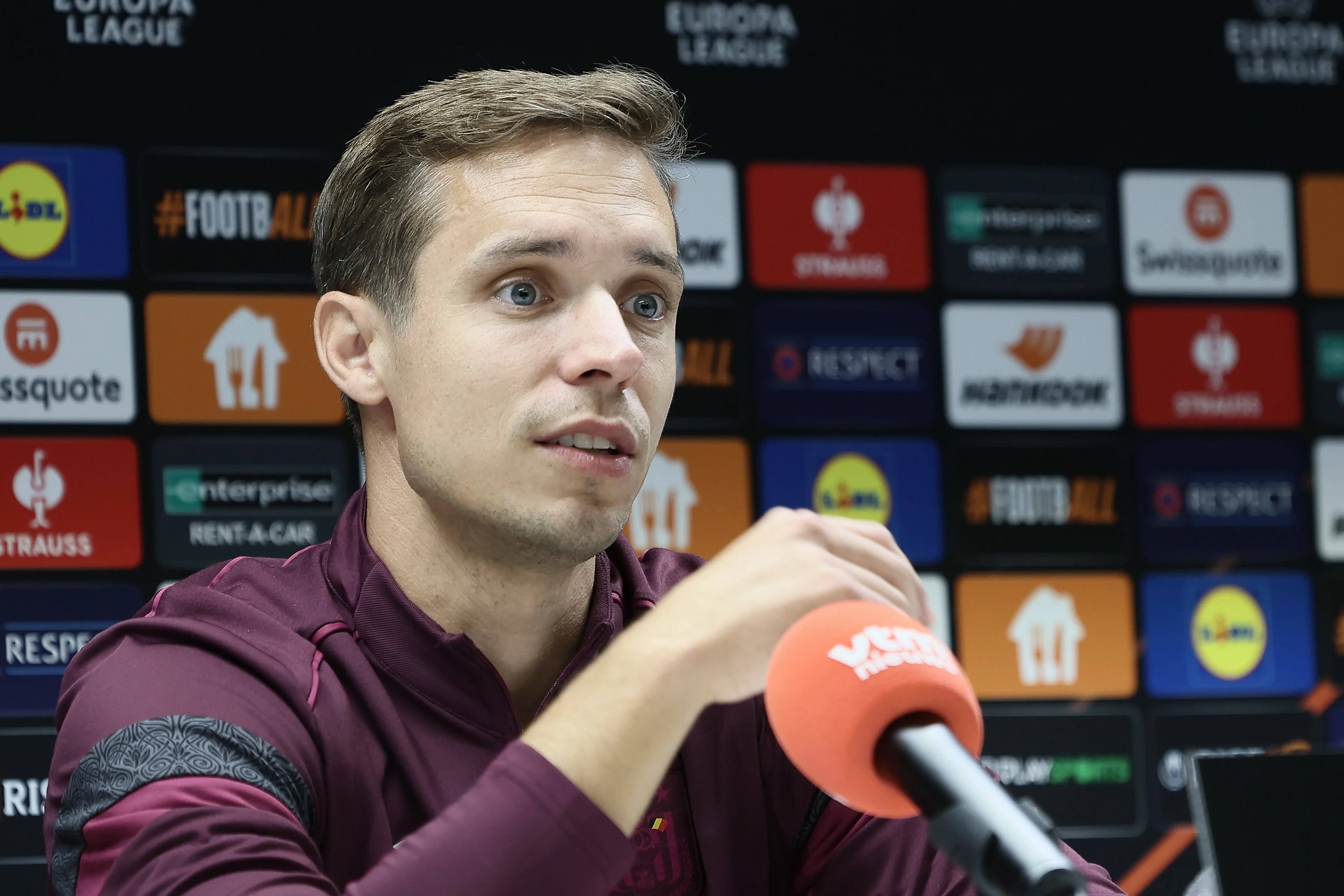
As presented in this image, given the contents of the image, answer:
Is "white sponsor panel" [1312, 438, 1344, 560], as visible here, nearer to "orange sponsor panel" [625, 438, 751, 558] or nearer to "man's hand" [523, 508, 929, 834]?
"orange sponsor panel" [625, 438, 751, 558]

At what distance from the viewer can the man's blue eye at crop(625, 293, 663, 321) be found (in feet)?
3.68

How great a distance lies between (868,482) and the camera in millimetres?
2254

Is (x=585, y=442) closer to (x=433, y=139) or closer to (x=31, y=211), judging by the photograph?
(x=433, y=139)

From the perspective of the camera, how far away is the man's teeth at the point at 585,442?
41.1 inches

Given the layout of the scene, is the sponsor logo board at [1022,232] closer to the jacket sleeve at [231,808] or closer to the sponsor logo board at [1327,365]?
the sponsor logo board at [1327,365]

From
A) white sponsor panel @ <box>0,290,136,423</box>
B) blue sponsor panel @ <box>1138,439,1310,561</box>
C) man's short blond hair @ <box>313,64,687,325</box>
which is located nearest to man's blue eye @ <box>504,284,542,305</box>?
man's short blond hair @ <box>313,64,687,325</box>

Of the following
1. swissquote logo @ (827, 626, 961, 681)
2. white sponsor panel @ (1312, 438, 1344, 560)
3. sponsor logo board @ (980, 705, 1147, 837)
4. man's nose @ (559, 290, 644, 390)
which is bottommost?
sponsor logo board @ (980, 705, 1147, 837)

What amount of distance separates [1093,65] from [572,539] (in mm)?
1688

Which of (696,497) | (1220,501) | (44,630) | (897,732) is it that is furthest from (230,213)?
(897,732)

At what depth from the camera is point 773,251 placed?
2.28m

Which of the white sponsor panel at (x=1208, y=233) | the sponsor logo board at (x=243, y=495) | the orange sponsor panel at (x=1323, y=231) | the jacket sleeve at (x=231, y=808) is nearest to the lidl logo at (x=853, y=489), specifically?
the white sponsor panel at (x=1208, y=233)

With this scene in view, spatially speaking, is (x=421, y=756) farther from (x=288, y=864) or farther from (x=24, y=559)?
(x=24, y=559)

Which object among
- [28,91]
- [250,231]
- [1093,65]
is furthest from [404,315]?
[1093,65]

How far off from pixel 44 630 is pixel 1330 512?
6.27ft
